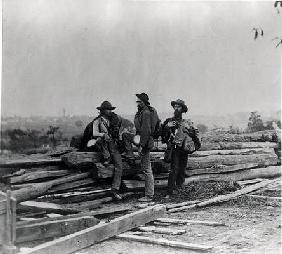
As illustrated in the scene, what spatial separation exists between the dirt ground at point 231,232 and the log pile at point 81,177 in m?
0.65

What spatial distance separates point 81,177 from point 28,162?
2.75 ft

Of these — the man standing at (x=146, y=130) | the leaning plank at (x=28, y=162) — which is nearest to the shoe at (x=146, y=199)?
the man standing at (x=146, y=130)

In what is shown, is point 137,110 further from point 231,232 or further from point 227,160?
point 231,232

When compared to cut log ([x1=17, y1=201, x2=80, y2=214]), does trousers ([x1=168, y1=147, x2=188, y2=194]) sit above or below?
above

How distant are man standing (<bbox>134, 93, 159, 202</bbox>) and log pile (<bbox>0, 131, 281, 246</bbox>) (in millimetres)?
223

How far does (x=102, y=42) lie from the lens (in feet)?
24.1

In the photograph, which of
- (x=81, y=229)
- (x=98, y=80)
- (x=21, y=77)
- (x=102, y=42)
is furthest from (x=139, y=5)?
(x=81, y=229)

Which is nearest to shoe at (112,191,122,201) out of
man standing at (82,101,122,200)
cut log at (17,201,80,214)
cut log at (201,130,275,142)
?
man standing at (82,101,122,200)

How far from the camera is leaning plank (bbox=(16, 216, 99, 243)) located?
4781 mm

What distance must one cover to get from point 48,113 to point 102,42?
1.40 m

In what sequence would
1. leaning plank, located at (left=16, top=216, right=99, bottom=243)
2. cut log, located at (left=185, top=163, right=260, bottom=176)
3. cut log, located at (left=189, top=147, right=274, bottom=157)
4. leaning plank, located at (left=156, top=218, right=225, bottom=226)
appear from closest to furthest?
leaning plank, located at (left=16, top=216, right=99, bottom=243), leaning plank, located at (left=156, top=218, right=225, bottom=226), cut log, located at (left=185, top=163, right=260, bottom=176), cut log, located at (left=189, top=147, right=274, bottom=157)

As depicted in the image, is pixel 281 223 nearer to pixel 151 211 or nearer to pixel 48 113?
pixel 151 211

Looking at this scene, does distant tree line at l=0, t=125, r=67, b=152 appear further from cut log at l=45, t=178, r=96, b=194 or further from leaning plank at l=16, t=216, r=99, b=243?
leaning plank at l=16, t=216, r=99, b=243

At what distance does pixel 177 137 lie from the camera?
25.9 feet
